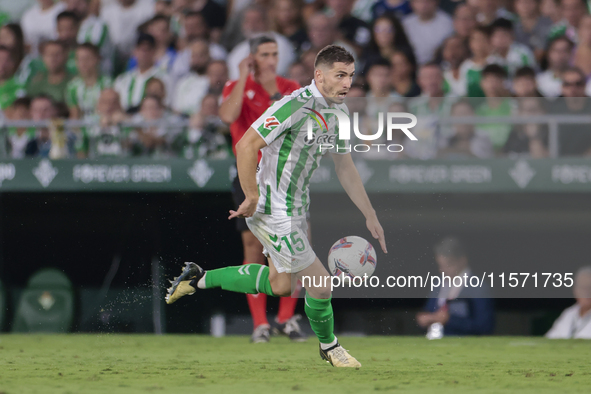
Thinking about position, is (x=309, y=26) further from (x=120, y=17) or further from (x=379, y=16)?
(x=120, y=17)

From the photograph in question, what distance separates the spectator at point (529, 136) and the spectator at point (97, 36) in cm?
465

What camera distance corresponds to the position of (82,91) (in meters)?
9.06

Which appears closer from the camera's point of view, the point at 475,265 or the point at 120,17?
the point at 475,265

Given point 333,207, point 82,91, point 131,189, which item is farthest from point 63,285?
point 333,207

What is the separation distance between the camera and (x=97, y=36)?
10016 mm

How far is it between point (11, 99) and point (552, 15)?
596cm

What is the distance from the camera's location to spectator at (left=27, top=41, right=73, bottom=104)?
9.12m

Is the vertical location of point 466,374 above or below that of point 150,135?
below

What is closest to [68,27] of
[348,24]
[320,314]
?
[348,24]

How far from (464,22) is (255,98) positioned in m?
3.32

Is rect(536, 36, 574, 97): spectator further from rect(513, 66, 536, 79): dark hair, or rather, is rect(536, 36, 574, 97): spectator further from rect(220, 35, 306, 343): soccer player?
rect(220, 35, 306, 343): soccer player

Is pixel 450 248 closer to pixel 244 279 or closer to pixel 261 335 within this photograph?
pixel 261 335

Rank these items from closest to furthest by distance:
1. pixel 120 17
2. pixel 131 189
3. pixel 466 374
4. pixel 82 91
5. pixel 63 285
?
pixel 466 374 → pixel 131 189 → pixel 63 285 → pixel 82 91 → pixel 120 17

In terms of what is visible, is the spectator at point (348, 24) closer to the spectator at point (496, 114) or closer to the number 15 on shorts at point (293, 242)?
the spectator at point (496, 114)
